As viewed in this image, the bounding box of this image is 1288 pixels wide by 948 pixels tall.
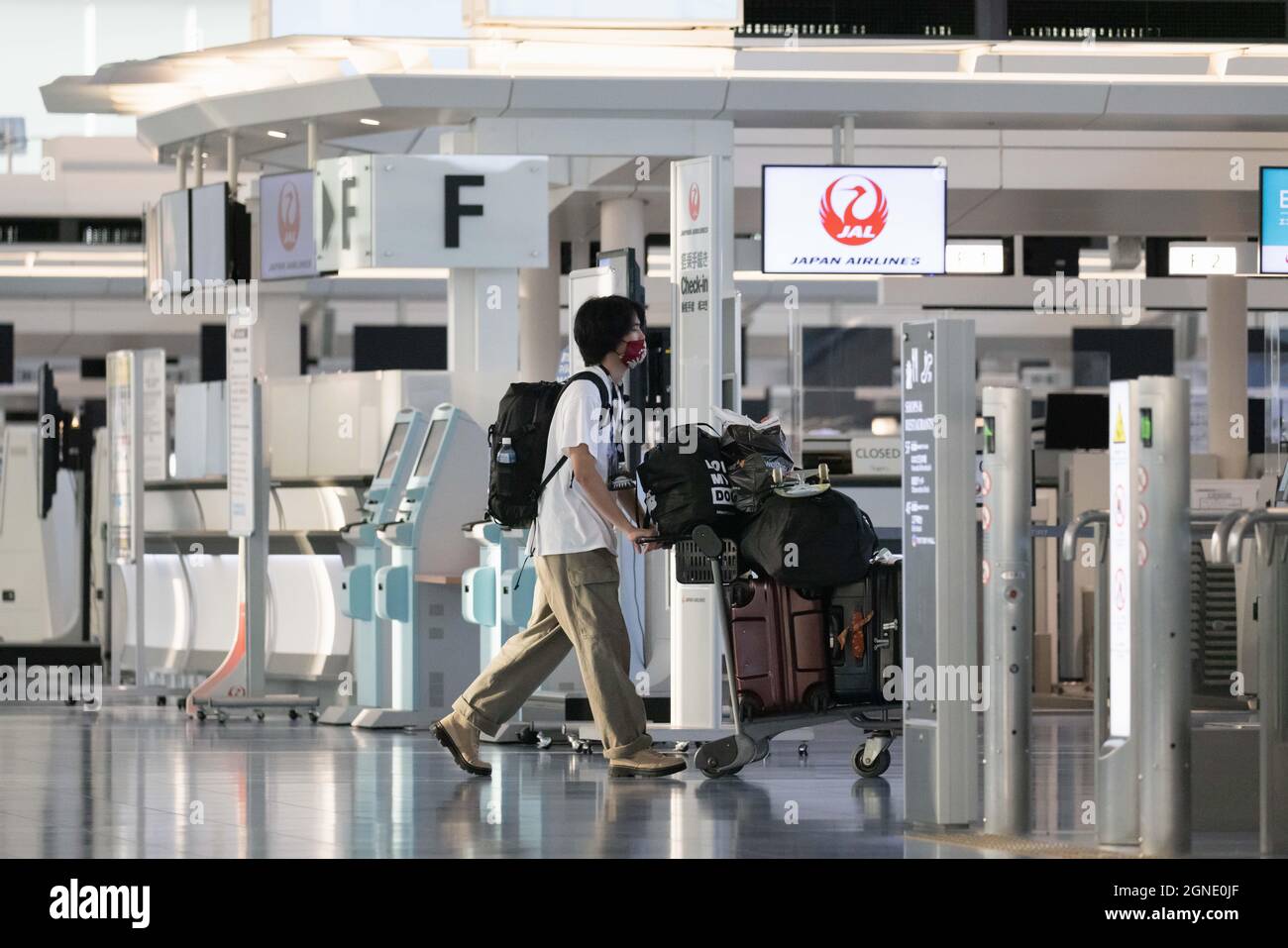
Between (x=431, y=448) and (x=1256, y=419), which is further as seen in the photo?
(x=1256, y=419)

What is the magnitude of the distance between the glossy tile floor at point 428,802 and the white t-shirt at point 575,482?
2.61ft

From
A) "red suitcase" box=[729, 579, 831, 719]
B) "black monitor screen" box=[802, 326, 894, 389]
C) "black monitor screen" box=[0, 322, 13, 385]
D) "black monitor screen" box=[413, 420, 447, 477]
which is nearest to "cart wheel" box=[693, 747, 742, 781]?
"red suitcase" box=[729, 579, 831, 719]

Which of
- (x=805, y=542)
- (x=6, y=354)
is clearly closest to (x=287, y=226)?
(x=805, y=542)

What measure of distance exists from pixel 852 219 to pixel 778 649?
13.7 feet

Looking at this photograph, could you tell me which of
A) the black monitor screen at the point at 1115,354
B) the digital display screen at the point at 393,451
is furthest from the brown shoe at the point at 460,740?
the black monitor screen at the point at 1115,354

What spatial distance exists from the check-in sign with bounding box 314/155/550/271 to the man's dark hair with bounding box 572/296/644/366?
134 inches

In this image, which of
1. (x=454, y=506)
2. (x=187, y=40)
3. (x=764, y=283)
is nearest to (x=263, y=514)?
(x=454, y=506)

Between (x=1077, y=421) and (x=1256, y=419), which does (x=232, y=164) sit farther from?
(x=1256, y=419)

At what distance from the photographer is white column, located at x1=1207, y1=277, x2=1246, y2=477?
607 inches

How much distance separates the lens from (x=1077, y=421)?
1445 centimetres

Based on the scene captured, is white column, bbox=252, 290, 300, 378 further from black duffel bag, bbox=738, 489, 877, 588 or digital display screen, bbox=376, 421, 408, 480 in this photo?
black duffel bag, bbox=738, 489, 877, 588

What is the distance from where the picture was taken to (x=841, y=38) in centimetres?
1125

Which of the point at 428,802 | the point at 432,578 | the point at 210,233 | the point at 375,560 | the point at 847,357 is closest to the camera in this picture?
the point at 428,802

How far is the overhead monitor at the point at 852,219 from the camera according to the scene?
437 inches
